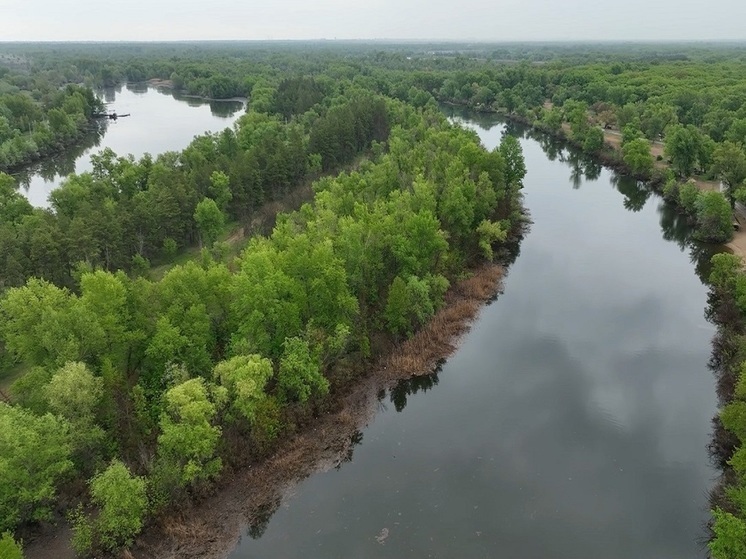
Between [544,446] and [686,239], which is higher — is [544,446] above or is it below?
below

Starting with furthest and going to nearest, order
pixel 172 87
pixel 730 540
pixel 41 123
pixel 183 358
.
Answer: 1. pixel 172 87
2. pixel 41 123
3. pixel 183 358
4. pixel 730 540

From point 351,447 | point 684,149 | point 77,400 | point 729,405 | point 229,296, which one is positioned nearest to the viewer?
point 77,400

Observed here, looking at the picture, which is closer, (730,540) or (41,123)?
(730,540)

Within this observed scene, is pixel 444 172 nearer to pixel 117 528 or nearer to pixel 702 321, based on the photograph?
pixel 702 321

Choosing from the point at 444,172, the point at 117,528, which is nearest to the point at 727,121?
the point at 444,172

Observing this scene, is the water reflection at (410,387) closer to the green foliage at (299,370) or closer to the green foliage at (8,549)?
the green foliage at (299,370)

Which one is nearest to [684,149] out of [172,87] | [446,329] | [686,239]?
[686,239]

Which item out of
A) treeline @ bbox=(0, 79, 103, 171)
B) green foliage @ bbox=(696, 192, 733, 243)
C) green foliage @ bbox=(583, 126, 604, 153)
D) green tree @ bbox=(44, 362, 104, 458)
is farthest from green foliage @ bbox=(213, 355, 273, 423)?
treeline @ bbox=(0, 79, 103, 171)

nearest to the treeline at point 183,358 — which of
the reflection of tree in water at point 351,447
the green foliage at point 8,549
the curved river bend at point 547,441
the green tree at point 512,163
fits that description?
the green foliage at point 8,549

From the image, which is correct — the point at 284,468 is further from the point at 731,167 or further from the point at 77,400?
the point at 731,167
